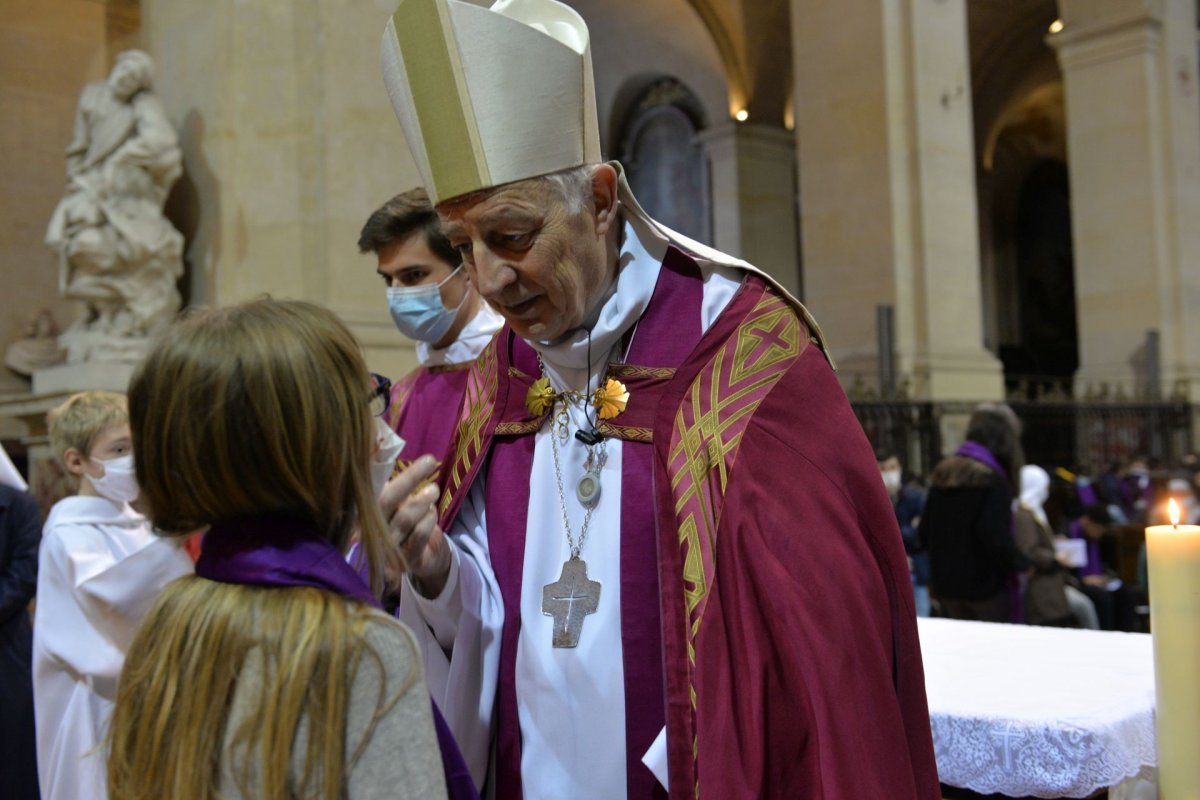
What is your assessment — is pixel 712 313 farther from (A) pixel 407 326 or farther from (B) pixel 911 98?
(B) pixel 911 98

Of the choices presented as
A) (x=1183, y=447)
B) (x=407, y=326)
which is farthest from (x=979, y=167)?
(x=407, y=326)

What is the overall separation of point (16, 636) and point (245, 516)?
2.85 metres

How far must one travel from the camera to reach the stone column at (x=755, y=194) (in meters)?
17.1

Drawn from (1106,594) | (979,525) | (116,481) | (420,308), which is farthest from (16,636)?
(1106,594)

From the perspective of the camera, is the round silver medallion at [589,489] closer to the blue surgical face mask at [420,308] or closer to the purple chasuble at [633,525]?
the purple chasuble at [633,525]

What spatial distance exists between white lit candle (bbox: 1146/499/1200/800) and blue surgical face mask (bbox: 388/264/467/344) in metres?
1.82

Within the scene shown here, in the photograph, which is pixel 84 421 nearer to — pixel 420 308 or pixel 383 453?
pixel 420 308

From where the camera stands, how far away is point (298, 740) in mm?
1277

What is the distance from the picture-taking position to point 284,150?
20.8 feet

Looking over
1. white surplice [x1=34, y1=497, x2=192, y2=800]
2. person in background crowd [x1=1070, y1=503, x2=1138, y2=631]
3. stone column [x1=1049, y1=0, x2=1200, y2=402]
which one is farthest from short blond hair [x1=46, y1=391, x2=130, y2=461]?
stone column [x1=1049, y1=0, x2=1200, y2=402]

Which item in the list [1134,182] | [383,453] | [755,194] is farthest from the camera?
[755,194]

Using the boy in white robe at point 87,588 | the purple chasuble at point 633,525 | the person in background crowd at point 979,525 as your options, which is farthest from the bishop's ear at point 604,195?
the person in background crowd at point 979,525

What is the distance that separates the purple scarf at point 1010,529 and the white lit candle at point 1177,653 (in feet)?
12.0

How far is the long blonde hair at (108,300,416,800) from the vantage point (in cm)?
127
